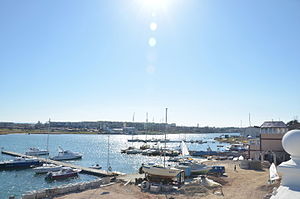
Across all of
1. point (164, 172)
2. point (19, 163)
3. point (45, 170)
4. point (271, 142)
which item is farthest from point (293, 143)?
point (19, 163)

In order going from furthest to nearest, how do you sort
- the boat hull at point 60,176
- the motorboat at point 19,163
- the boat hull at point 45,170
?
1. the motorboat at point 19,163
2. the boat hull at point 45,170
3. the boat hull at point 60,176

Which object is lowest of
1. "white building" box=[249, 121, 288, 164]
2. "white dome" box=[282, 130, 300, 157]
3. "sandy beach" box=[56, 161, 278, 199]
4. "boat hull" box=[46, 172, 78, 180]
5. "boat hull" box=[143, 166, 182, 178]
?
"boat hull" box=[46, 172, 78, 180]

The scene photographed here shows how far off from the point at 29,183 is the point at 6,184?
294 centimetres

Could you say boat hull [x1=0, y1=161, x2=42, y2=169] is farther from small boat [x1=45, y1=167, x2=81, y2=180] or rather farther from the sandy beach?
the sandy beach

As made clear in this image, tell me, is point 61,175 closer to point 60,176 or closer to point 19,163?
point 60,176

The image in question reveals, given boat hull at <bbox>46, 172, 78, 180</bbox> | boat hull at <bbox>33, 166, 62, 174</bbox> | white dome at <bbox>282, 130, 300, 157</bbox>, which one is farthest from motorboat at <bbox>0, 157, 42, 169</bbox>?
white dome at <bbox>282, 130, 300, 157</bbox>

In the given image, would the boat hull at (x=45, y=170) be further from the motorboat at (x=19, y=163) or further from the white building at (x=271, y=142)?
the white building at (x=271, y=142)

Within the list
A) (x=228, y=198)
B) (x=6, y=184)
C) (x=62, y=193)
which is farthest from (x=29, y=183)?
(x=228, y=198)

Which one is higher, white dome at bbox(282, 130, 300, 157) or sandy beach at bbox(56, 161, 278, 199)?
white dome at bbox(282, 130, 300, 157)

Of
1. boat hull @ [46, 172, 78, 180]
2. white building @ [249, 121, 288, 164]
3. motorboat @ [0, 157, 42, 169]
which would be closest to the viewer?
white building @ [249, 121, 288, 164]

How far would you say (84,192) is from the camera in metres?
22.9

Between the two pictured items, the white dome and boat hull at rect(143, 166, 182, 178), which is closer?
the white dome

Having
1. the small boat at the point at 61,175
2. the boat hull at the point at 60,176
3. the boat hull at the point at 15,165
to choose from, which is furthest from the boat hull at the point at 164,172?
the boat hull at the point at 15,165

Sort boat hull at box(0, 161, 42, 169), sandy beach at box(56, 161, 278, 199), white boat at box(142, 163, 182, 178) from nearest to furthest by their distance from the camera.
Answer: sandy beach at box(56, 161, 278, 199), white boat at box(142, 163, 182, 178), boat hull at box(0, 161, 42, 169)
